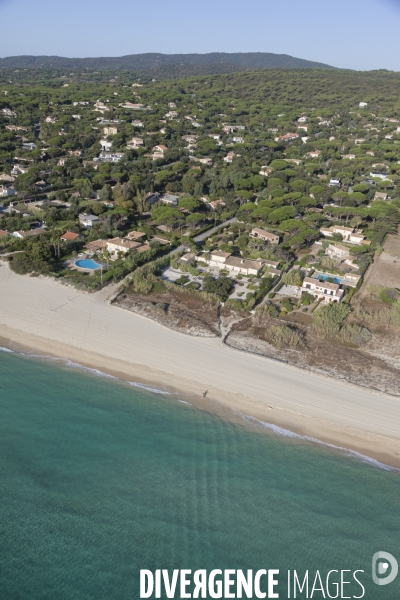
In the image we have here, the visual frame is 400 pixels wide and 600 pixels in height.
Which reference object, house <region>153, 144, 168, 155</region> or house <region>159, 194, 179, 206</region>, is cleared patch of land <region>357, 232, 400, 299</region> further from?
house <region>153, 144, 168, 155</region>

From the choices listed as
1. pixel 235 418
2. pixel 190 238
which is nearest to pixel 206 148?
pixel 190 238

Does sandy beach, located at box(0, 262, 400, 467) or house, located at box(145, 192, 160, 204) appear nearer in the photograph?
sandy beach, located at box(0, 262, 400, 467)

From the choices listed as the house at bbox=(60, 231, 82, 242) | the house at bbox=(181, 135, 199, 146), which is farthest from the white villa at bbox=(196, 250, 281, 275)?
the house at bbox=(181, 135, 199, 146)

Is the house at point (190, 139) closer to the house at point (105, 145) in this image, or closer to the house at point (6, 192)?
the house at point (105, 145)

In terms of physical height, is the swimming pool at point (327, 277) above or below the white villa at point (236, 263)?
below

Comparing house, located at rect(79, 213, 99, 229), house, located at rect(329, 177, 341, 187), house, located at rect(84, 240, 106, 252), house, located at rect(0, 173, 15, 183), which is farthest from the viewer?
house, located at rect(329, 177, 341, 187)

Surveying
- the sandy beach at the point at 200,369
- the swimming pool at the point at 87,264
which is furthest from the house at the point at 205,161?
the sandy beach at the point at 200,369
